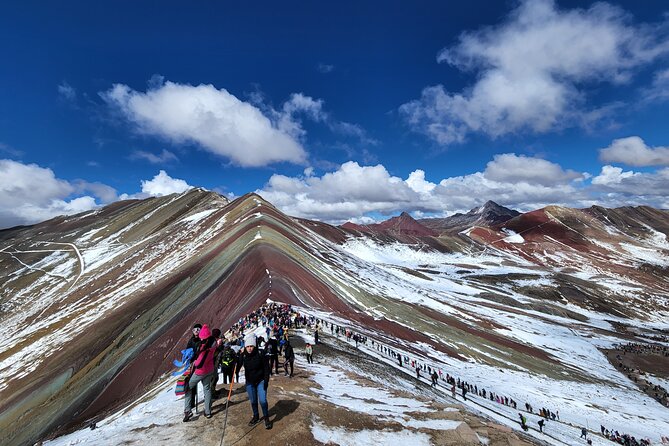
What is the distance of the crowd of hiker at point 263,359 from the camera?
386 inches

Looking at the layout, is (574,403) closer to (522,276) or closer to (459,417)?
(459,417)

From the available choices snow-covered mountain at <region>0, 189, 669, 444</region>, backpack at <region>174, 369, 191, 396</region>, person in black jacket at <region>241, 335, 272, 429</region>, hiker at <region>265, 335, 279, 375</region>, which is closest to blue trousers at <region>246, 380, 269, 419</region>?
person in black jacket at <region>241, 335, 272, 429</region>

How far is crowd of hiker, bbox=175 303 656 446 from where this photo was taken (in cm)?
981

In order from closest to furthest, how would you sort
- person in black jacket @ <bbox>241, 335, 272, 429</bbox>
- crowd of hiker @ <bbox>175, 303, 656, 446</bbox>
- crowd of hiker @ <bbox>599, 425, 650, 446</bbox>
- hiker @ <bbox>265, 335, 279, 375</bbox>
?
person in black jacket @ <bbox>241, 335, 272, 429</bbox>
crowd of hiker @ <bbox>175, 303, 656, 446</bbox>
hiker @ <bbox>265, 335, 279, 375</bbox>
crowd of hiker @ <bbox>599, 425, 650, 446</bbox>

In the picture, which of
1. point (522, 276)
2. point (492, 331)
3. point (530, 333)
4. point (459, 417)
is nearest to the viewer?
point (459, 417)

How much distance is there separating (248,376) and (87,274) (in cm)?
12780

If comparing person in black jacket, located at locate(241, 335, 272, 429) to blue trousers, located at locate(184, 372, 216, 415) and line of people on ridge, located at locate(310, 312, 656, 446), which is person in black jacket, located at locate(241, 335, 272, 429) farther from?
line of people on ridge, located at locate(310, 312, 656, 446)

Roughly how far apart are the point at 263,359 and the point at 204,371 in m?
1.92

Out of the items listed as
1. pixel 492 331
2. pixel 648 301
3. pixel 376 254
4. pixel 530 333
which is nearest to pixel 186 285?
pixel 492 331

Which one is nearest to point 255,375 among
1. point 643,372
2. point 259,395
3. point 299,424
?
point 259,395

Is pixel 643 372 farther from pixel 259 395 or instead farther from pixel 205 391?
pixel 205 391

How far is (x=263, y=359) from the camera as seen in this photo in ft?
32.3

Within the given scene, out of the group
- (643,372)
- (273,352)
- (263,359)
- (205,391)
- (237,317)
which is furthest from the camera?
(643,372)

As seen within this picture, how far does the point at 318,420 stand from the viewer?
10.9m
